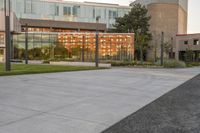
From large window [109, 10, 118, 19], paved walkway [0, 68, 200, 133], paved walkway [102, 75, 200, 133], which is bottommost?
paved walkway [102, 75, 200, 133]

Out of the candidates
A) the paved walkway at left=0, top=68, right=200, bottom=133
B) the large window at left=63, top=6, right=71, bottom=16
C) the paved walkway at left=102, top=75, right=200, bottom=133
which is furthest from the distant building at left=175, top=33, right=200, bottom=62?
the paved walkway at left=0, top=68, right=200, bottom=133

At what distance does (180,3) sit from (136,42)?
29886mm

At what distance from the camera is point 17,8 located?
6462 cm

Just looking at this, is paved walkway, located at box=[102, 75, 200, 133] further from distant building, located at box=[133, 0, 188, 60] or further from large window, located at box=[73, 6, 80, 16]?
distant building, located at box=[133, 0, 188, 60]

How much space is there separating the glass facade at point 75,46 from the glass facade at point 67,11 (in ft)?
37.1

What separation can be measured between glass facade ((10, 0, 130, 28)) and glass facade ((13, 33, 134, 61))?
37.1ft

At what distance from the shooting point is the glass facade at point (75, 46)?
51.5 metres

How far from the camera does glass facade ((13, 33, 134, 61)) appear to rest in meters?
51.5

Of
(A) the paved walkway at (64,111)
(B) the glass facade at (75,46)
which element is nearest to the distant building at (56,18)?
(B) the glass facade at (75,46)

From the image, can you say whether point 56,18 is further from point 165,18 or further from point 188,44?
point 188,44

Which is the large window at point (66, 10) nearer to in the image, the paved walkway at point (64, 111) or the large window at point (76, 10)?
the large window at point (76, 10)

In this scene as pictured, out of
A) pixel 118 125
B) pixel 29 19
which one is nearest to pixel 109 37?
pixel 29 19

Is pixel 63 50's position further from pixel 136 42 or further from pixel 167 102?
pixel 167 102

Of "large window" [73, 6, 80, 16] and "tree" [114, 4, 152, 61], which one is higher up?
"large window" [73, 6, 80, 16]
